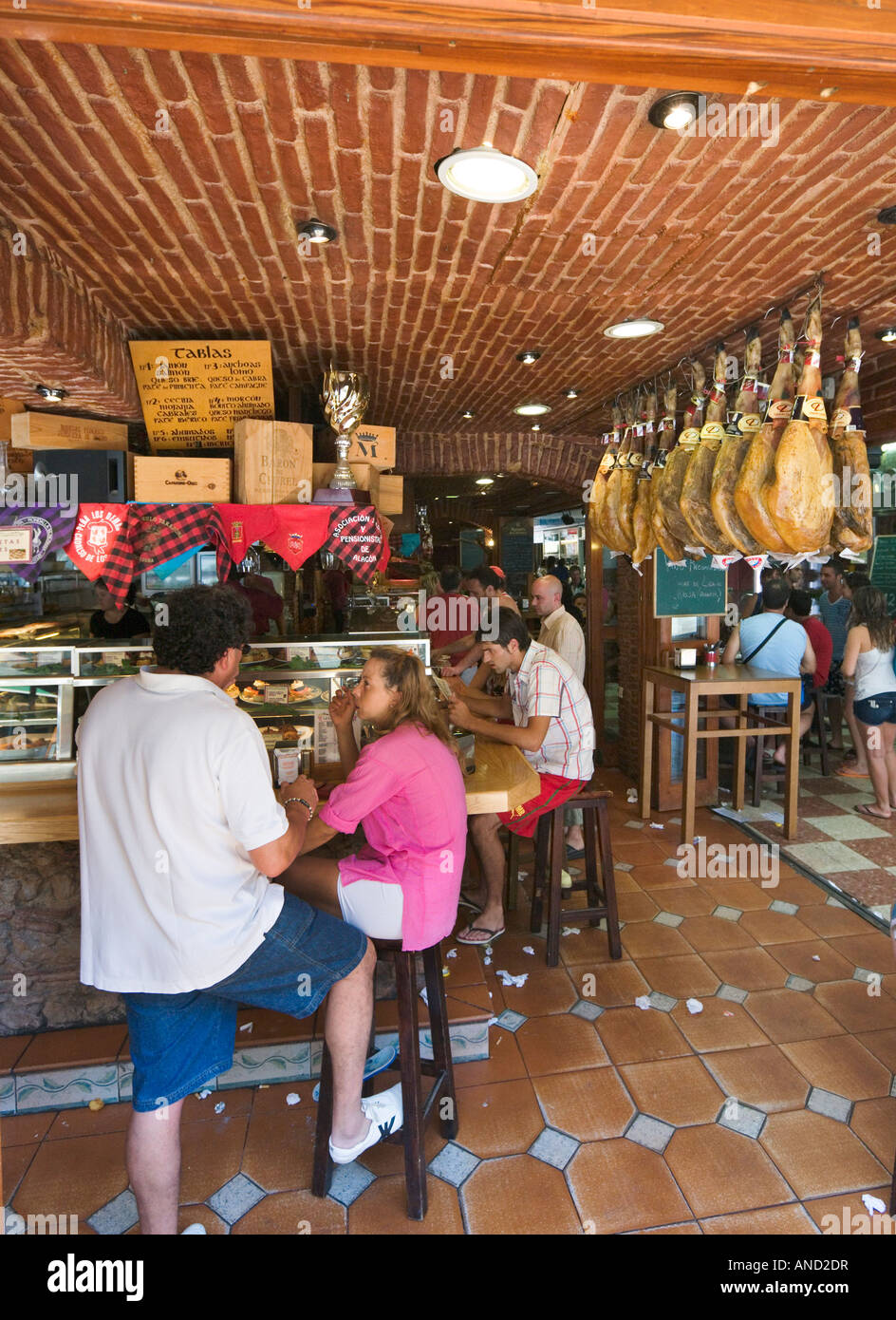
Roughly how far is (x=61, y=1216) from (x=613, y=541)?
4.54 m

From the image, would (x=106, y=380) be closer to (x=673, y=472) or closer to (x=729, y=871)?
(x=673, y=472)

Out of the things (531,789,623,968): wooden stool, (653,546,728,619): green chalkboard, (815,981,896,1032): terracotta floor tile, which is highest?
(653,546,728,619): green chalkboard

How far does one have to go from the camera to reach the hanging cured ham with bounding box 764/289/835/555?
3242 millimetres

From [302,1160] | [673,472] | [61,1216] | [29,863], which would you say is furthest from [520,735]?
[61,1216]

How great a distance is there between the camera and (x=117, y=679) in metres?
3.44

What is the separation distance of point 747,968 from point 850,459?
2.65 m

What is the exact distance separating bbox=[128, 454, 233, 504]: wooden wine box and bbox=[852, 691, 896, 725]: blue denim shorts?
17.6 feet

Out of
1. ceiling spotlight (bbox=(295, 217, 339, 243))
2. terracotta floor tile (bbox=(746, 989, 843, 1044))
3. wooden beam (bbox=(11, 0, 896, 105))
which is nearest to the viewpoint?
wooden beam (bbox=(11, 0, 896, 105))

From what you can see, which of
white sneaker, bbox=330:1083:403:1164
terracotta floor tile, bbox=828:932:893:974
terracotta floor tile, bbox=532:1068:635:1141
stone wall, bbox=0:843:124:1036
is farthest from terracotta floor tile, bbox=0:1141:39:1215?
terracotta floor tile, bbox=828:932:893:974

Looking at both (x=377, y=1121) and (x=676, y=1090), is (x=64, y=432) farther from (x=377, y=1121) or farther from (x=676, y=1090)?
(x=676, y=1090)

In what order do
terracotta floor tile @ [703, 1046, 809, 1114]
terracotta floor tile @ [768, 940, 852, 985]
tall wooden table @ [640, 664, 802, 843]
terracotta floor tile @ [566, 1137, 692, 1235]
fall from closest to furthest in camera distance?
terracotta floor tile @ [566, 1137, 692, 1235] → terracotta floor tile @ [703, 1046, 809, 1114] → terracotta floor tile @ [768, 940, 852, 985] → tall wooden table @ [640, 664, 802, 843]

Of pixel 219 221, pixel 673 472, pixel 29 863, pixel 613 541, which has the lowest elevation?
pixel 29 863

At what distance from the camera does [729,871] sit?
16.5 ft

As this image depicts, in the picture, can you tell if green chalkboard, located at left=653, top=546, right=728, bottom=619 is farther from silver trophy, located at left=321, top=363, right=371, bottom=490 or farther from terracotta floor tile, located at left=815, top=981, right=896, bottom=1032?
terracotta floor tile, located at left=815, top=981, right=896, bottom=1032
